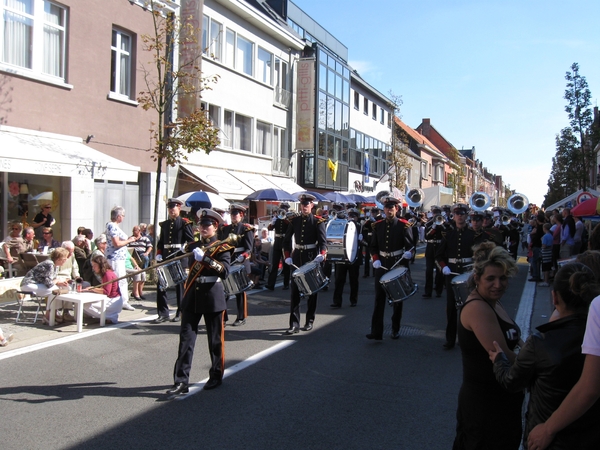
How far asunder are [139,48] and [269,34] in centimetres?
1099

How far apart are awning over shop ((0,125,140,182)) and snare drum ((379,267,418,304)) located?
712 cm

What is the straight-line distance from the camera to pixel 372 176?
44438 millimetres

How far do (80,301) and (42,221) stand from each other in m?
5.15

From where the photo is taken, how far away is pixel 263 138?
87.5 ft

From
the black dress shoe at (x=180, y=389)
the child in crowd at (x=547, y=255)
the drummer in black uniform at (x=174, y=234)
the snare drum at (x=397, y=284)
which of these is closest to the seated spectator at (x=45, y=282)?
the drummer in black uniform at (x=174, y=234)

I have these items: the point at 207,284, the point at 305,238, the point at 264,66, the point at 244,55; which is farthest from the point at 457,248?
the point at 264,66

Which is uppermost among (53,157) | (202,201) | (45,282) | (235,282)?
(53,157)

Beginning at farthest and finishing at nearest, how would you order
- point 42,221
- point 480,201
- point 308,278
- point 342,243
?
point 480,201 → point 42,221 → point 342,243 → point 308,278

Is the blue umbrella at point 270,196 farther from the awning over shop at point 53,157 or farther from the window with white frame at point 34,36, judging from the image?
the window with white frame at point 34,36

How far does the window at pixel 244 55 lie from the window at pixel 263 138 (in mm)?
2408

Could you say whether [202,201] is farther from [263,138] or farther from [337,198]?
[337,198]

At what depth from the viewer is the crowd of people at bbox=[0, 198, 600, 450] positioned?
2.65m

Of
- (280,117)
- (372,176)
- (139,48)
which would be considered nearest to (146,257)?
(139,48)

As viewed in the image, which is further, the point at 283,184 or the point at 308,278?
the point at 283,184
